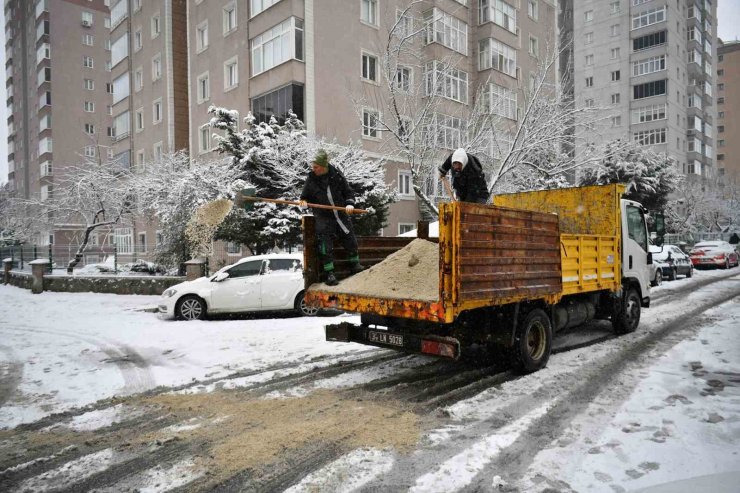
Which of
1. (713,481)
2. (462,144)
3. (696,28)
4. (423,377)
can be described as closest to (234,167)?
(462,144)

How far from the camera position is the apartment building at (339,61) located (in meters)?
20.6

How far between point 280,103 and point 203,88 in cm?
828

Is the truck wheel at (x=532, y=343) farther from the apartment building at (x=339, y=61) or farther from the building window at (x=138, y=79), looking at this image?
the building window at (x=138, y=79)

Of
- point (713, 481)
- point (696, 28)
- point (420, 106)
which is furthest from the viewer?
point (696, 28)

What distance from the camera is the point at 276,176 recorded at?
16359mm

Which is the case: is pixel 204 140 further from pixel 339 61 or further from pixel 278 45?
pixel 339 61

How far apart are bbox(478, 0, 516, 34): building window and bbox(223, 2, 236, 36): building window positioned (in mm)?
13734

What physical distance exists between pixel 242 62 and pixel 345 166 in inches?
426

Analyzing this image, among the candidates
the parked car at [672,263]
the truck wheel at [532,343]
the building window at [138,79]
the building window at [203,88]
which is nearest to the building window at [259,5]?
the building window at [203,88]

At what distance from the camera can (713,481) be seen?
3.21 meters

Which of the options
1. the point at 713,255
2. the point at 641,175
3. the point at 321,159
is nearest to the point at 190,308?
the point at 321,159

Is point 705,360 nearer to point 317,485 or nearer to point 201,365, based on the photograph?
point 317,485

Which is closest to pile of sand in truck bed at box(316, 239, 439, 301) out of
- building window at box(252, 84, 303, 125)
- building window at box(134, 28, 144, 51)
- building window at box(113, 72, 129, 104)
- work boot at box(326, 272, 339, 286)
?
work boot at box(326, 272, 339, 286)

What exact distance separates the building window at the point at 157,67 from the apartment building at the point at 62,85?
83.4 feet
